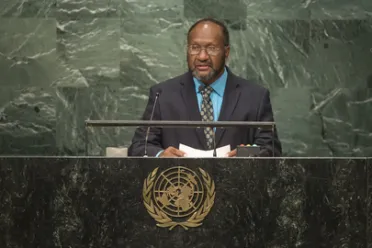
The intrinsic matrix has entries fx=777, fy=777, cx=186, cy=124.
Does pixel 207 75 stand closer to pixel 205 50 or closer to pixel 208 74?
pixel 208 74

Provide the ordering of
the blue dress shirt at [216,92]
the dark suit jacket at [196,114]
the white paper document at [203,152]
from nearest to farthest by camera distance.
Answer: the white paper document at [203,152] < the dark suit jacket at [196,114] < the blue dress shirt at [216,92]

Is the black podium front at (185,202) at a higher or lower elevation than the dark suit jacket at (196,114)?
lower

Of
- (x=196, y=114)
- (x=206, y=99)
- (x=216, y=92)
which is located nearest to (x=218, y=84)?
(x=216, y=92)

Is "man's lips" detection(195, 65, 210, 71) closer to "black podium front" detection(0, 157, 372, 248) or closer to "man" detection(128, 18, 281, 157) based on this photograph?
"man" detection(128, 18, 281, 157)

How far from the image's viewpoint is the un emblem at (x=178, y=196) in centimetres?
335

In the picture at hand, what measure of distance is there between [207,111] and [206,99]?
0.09 metres

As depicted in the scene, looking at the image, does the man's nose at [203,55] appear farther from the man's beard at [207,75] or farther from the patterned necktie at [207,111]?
the patterned necktie at [207,111]

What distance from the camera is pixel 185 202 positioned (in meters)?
3.35

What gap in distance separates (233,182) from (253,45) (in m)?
2.96

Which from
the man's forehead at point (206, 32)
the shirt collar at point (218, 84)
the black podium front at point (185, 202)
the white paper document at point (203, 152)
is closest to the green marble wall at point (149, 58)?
the shirt collar at point (218, 84)

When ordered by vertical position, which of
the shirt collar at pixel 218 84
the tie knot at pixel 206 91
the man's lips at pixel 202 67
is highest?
the man's lips at pixel 202 67

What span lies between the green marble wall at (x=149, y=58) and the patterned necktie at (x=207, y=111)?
1.36 meters

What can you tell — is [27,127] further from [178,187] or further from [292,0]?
[178,187]

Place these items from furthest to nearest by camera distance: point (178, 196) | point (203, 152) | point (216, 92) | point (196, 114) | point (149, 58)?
1. point (149, 58)
2. point (216, 92)
3. point (196, 114)
4. point (203, 152)
5. point (178, 196)
